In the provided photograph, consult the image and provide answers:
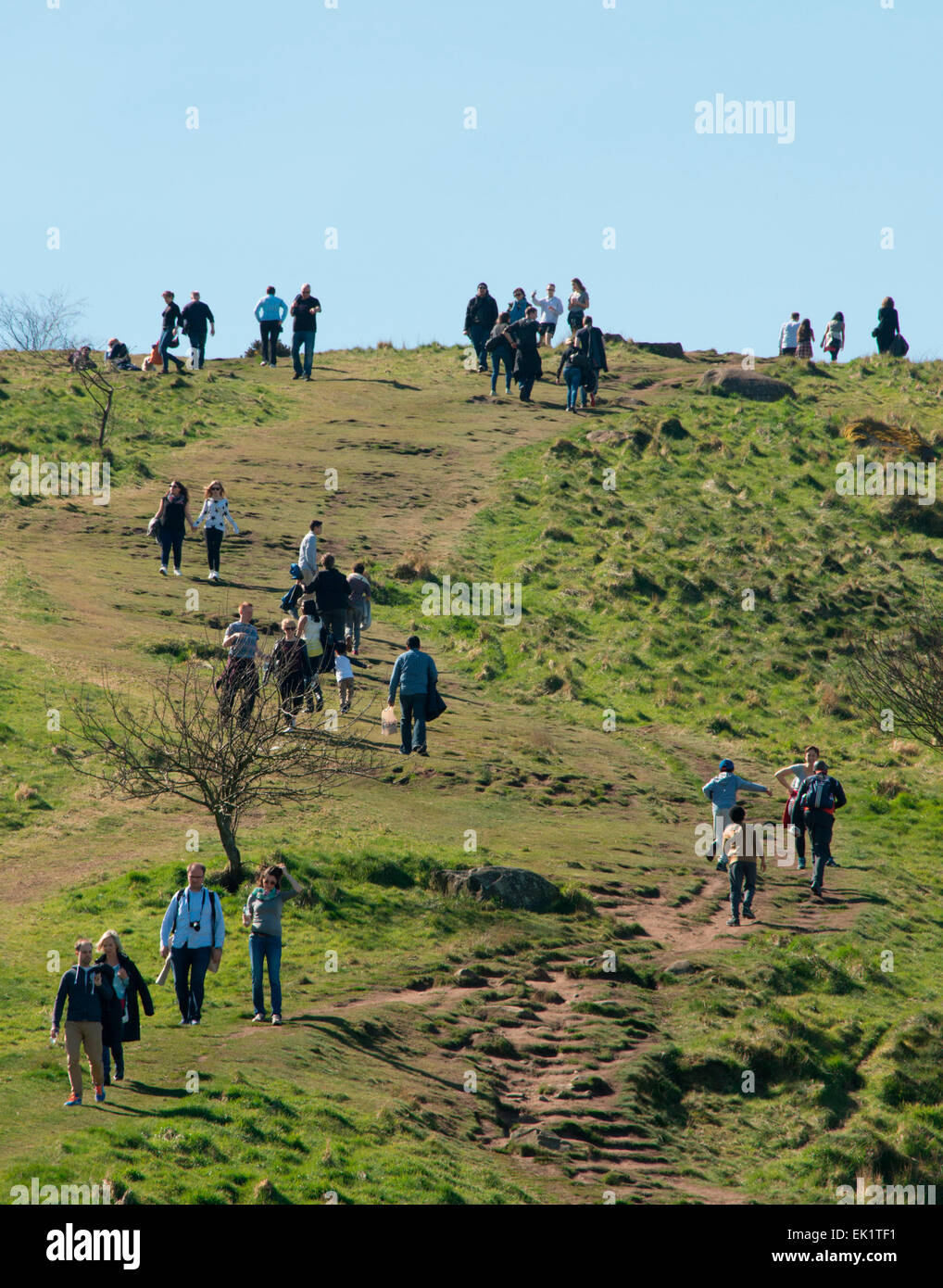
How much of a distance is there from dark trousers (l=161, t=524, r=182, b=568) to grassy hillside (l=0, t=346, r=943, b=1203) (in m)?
0.61

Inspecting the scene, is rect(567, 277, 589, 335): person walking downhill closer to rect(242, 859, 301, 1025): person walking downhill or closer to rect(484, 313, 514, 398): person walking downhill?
rect(484, 313, 514, 398): person walking downhill

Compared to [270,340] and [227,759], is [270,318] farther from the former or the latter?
[227,759]

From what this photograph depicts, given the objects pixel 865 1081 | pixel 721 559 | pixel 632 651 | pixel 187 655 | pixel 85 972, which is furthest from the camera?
pixel 721 559

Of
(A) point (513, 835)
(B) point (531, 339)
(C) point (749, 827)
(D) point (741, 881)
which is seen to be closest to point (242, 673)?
(A) point (513, 835)

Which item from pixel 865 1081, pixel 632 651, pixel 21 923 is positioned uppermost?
pixel 632 651

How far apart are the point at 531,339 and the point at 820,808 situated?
25036 millimetres

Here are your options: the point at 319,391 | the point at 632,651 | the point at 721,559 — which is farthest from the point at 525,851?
the point at 319,391

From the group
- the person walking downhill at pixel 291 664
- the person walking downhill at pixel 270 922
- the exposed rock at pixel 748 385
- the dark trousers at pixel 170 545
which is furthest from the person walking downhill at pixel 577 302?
the person walking downhill at pixel 270 922

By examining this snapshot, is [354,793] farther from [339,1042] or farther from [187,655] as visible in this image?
[339,1042]

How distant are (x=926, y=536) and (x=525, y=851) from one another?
23.5m

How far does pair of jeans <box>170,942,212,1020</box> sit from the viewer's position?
16.4 meters

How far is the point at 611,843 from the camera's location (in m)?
24.6

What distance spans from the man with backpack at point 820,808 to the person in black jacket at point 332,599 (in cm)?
863

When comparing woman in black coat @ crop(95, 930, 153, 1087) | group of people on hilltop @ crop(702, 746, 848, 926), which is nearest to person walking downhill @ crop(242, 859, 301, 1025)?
woman in black coat @ crop(95, 930, 153, 1087)
